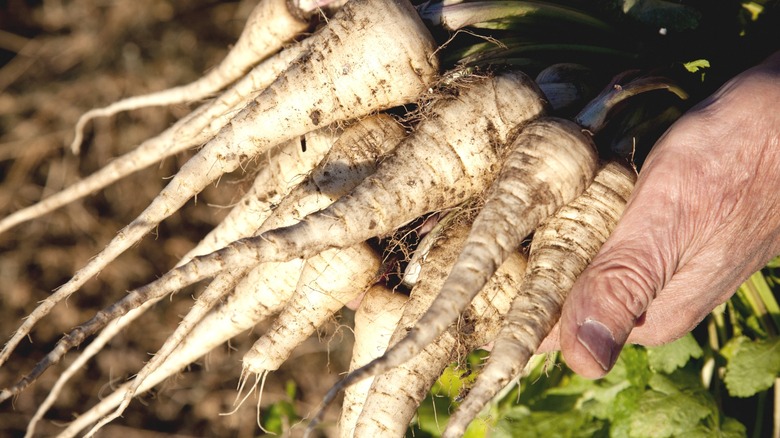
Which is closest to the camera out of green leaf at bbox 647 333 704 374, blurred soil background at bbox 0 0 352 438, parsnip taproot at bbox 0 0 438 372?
parsnip taproot at bbox 0 0 438 372

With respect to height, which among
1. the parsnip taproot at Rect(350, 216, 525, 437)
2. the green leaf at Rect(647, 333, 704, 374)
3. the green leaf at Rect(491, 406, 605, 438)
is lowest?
the green leaf at Rect(491, 406, 605, 438)

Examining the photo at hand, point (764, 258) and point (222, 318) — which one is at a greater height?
point (222, 318)

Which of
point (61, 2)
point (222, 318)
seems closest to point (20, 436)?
point (222, 318)

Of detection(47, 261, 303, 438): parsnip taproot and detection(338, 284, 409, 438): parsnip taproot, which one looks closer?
detection(338, 284, 409, 438): parsnip taproot

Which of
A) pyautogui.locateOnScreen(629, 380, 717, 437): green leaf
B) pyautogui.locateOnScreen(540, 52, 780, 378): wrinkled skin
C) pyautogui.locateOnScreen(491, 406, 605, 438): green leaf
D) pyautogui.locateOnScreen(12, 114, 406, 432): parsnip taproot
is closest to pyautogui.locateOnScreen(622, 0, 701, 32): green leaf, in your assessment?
pyautogui.locateOnScreen(540, 52, 780, 378): wrinkled skin

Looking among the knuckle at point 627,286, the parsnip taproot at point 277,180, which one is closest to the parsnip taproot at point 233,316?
the parsnip taproot at point 277,180

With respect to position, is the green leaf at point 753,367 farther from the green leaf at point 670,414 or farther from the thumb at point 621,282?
the thumb at point 621,282

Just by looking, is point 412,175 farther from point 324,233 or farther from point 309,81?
point 309,81

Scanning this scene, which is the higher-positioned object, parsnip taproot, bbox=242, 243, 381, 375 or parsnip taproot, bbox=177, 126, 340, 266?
parsnip taproot, bbox=177, 126, 340, 266

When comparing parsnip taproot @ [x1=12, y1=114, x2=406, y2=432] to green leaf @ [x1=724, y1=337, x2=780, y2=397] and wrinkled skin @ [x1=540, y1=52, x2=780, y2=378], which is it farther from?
green leaf @ [x1=724, y1=337, x2=780, y2=397]
